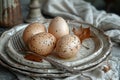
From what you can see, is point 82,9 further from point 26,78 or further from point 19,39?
point 26,78

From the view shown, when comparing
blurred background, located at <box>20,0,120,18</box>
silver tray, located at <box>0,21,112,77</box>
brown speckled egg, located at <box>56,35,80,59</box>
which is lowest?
blurred background, located at <box>20,0,120,18</box>

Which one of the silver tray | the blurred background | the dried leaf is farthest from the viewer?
the blurred background

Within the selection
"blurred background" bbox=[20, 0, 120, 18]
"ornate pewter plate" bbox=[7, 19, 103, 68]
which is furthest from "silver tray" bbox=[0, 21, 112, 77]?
"blurred background" bbox=[20, 0, 120, 18]

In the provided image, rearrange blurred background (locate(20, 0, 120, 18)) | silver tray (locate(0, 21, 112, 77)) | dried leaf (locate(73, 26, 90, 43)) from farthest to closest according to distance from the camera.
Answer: blurred background (locate(20, 0, 120, 18)), dried leaf (locate(73, 26, 90, 43)), silver tray (locate(0, 21, 112, 77))

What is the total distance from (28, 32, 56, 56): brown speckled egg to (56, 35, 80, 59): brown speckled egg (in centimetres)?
2

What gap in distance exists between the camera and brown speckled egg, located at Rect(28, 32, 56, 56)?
670 millimetres

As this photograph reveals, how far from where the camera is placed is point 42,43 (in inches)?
26.4

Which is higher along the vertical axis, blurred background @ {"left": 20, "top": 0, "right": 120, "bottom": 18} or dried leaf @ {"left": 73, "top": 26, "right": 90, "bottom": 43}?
dried leaf @ {"left": 73, "top": 26, "right": 90, "bottom": 43}

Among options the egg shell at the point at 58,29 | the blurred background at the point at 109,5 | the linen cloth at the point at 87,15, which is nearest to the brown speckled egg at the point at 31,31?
the egg shell at the point at 58,29

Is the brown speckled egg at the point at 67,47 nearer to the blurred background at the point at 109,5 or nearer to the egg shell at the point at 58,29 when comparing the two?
the egg shell at the point at 58,29

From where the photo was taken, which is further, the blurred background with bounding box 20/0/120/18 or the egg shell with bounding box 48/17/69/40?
the blurred background with bounding box 20/0/120/18

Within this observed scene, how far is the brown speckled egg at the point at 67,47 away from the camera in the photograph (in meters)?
0.66

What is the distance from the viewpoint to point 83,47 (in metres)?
0.75

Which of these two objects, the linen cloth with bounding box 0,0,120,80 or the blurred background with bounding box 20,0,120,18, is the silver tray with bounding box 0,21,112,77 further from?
the blurred background with bounding box 20,0,120,18
